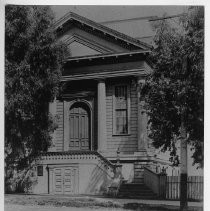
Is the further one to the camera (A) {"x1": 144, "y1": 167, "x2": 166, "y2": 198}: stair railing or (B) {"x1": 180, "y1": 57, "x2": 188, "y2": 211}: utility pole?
(A) {"x1": 144, "y1": 167, "x2": 166, "y2": 198}: stair railing

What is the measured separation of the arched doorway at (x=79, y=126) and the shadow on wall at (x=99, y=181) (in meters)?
1.75

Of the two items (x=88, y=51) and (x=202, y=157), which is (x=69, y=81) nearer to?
(x=88, y=51)

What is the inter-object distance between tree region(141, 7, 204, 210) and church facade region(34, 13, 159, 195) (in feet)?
10.5

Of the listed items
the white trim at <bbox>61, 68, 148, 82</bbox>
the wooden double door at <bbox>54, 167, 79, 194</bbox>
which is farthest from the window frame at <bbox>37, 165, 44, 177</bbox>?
the white trim at <bbox>61, 68, 148, 82</bbox>

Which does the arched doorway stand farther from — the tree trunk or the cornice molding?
the tree trunk

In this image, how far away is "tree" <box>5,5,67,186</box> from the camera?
1446 centimetres

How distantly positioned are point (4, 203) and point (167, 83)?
507 centimetres

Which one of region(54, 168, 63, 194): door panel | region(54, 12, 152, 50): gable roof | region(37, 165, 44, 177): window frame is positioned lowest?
region(54, 168, 63, 194): door panel

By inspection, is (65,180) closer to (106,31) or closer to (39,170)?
(39,170)

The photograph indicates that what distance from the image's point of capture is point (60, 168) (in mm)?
18734

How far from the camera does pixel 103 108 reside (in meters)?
20.1

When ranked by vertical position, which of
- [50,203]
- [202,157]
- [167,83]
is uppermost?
[167,83]

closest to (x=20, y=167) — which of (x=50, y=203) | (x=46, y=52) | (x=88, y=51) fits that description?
(x=50, y=203)

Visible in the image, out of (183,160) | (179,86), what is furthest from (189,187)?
(179,86)
